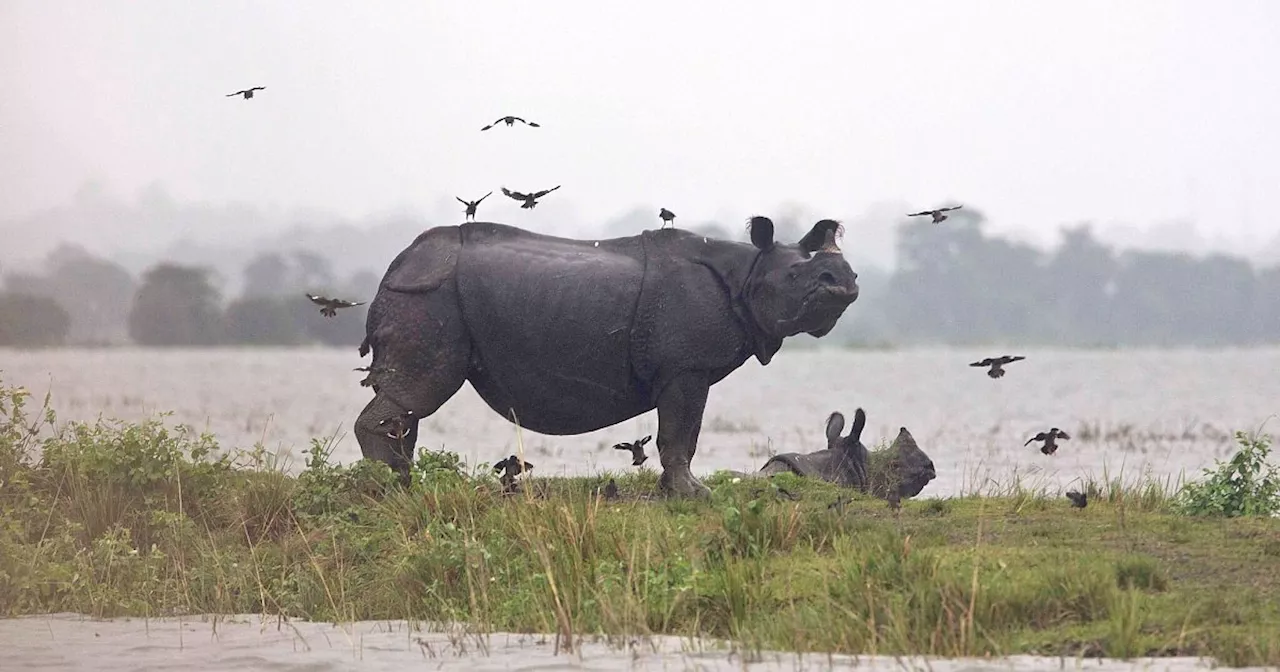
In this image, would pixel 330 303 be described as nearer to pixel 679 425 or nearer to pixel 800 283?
pixel 679 425

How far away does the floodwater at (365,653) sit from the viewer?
7.12m

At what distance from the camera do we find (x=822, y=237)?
448 inches

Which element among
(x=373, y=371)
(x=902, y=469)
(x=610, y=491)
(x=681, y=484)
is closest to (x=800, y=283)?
(x=681, y=484)

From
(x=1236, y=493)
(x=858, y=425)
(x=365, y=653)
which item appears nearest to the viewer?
(x=365, y=653)

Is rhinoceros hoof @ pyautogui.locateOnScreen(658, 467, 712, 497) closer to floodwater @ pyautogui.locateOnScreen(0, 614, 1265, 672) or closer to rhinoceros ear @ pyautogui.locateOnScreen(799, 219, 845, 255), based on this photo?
rhinoceros ear @ pyautogui.locateOnScreen(799, 219, 845, 255)

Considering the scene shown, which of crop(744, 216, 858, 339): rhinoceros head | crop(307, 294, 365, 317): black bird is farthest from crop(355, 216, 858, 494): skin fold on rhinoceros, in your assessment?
crop(307, 294, 365, 317): black bird

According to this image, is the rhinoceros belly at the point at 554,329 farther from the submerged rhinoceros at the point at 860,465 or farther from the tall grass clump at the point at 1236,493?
the tall grass clump at the point at 1236,493

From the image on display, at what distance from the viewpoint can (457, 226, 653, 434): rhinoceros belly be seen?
449 inches

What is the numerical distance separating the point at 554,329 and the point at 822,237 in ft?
5.95

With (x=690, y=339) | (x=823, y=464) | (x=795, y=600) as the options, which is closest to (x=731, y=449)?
(x=823, y=464)

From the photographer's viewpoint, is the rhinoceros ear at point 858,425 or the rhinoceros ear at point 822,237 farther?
the rhinoceros ear at point 858,425

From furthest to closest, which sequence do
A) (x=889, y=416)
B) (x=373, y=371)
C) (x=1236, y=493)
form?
1. (x=889, y=416)
2. (x=373, y=371)
3. (x=1236, y=493)

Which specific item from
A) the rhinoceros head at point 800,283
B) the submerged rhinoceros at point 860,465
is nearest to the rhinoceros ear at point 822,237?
the rhinoceros head at point 800,283

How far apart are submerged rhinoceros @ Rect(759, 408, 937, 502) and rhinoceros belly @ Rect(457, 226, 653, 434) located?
1680 mm
